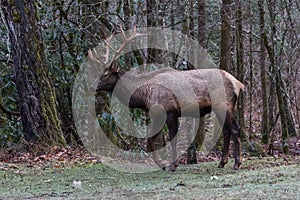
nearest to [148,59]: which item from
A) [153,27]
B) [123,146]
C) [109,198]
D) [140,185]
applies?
[153,27]

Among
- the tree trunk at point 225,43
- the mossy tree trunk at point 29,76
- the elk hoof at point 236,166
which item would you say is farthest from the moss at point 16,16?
the elk hoof at point 236,166

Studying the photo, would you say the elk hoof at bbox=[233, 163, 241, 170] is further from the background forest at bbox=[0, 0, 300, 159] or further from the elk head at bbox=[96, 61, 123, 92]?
the elk head at bbox=[96, 61, 123, 92]

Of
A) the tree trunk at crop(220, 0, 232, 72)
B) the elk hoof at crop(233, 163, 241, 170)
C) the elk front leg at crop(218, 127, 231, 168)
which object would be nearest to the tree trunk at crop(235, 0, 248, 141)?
the tree trunk at crop(220, 0, 232, 72)

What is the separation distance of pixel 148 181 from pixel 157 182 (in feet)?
0.67

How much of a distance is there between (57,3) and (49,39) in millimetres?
887

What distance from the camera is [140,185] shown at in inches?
321

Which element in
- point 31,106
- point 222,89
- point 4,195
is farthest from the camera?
point 31,106

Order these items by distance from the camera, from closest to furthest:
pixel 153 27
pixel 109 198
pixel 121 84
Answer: pixel 109 198, pixel 121 84, pixel 153 27

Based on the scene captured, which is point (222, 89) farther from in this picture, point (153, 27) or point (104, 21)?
point (104, 21)

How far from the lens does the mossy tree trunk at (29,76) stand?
12297 mm

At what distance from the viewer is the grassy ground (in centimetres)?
702

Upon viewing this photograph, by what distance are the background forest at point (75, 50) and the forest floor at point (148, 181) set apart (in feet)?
4.97

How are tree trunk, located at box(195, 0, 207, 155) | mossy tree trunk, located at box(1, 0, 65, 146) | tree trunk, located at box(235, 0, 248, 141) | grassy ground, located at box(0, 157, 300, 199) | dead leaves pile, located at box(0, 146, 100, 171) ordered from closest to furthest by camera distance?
grassy ground, located at box(0, 157, 300, 199) → dead leaves pile, located at box(0, 146, 100, 171) → mossy tree trunk, located at box(1, 0, 65, 146) → tree trunk, located at box(195, 0, 207, 155) → tree trunk, located at box(235, 0, 248, 141)

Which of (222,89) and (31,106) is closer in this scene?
(222,89)
